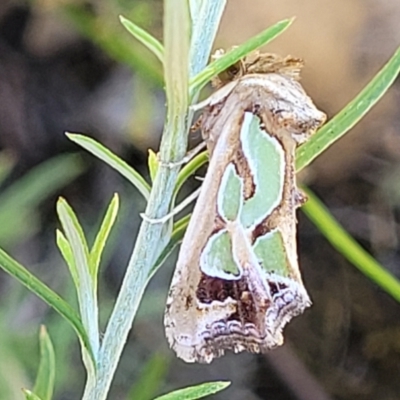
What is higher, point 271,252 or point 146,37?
point 146,37

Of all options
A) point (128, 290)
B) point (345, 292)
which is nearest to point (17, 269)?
point (128, 290)

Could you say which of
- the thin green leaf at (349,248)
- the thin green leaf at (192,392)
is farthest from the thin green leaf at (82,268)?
the thin green leaf at (349,248)

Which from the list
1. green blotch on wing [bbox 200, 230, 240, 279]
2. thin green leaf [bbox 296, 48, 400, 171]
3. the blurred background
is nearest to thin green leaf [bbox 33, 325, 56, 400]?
green blotch on wing [bbox 200, 230, 240, 279]

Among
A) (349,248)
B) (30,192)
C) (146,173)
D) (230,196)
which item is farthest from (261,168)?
(146,173)

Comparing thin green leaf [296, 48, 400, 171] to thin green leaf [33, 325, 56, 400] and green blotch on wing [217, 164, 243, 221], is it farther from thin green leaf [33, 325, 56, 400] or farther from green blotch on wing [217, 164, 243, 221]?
thin green leaf [33, 325, 56, 400]

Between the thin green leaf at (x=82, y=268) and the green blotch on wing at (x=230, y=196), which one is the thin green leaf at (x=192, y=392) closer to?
the thin green leaf at (x=82, y=268)

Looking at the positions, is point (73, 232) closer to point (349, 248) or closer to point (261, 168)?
point (261, 168)
